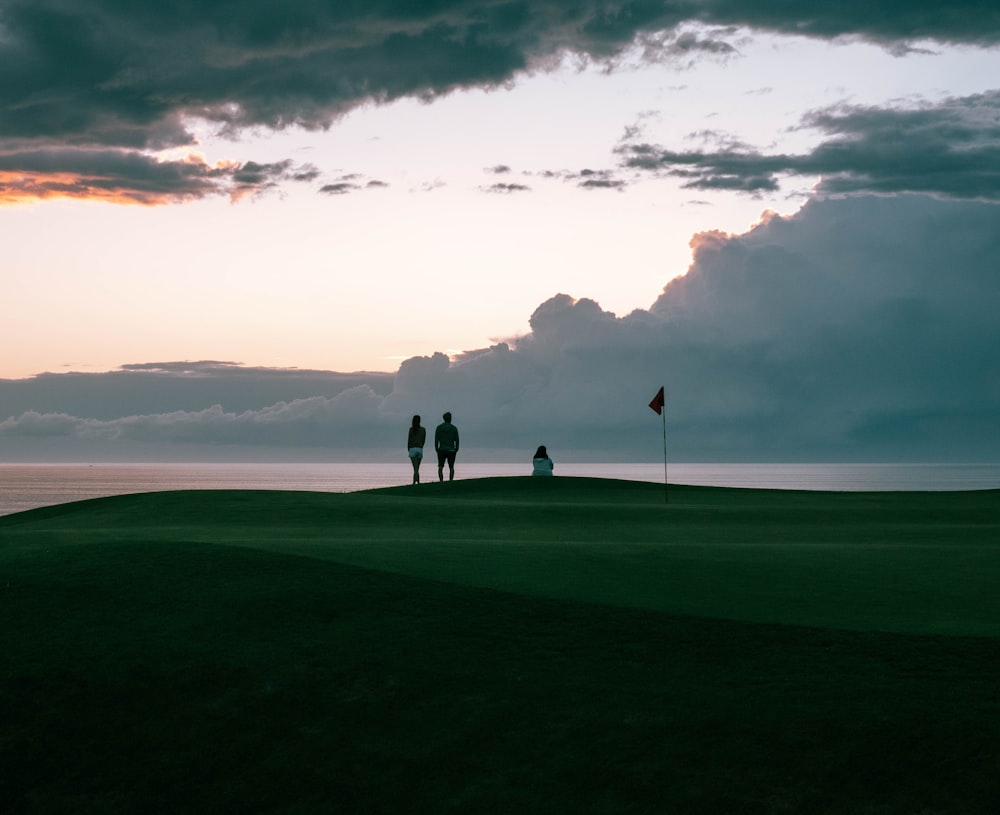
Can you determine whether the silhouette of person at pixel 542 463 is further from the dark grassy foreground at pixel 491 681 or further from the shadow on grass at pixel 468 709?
the shadow on grass at pixel 468 709

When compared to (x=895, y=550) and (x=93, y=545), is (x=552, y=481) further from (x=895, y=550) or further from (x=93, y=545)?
(x=93, y=545)

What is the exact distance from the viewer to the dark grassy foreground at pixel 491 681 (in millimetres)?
8539

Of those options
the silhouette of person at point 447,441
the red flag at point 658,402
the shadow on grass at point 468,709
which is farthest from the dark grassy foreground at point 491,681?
the silhouette of person at point 447,441

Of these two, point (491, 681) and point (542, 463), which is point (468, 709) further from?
point (542, 463)

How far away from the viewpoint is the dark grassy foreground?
336 inches

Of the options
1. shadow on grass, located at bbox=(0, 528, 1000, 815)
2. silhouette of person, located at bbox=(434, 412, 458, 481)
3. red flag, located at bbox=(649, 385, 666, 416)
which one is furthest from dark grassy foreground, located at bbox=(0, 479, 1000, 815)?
silhouette of person, located at bbox=(434, 412, 458, 481)

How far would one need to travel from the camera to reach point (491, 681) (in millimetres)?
10281

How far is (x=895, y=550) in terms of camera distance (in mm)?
18391

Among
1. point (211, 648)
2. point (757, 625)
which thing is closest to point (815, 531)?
point (757, 625)

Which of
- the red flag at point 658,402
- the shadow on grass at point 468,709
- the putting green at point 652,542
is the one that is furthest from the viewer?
the red flag at point 658,402

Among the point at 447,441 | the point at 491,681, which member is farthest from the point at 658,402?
the point at 491,681

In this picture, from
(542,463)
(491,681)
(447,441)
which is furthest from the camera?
(542,463)

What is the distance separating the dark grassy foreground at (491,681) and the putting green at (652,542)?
11 centimetres

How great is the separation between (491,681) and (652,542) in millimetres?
9659
